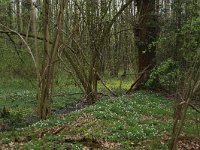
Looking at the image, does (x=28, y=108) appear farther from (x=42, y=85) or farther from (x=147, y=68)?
(x=147, y=68)

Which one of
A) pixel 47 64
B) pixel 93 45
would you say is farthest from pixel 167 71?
pixel 47 64

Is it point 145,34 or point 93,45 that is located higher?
point 145,34

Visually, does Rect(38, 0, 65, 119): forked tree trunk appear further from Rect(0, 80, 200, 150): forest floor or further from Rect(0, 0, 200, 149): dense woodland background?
Rect(0, 80, 200, 150): forest floor

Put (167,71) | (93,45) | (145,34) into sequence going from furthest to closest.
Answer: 1. (145,34)
2. (93,45)
3. (167,71)

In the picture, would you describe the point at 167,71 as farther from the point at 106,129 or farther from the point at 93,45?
the point at 106,129

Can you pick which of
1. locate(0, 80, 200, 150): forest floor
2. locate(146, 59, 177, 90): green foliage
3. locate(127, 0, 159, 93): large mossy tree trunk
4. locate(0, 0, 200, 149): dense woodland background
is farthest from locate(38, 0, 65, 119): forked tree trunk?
locate(127, 0, 159, 93): large mossy tree trunk

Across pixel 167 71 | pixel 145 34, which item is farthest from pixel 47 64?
pixel 145 34

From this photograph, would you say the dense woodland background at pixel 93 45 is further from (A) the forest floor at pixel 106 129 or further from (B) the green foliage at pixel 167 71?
(A) the forest floor at pixel 106 129

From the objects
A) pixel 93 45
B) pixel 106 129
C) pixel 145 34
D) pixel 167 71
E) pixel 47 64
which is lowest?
pixel 106 129

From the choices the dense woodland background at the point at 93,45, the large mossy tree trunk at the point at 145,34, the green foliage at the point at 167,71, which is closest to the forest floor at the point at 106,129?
the green foliage at the point at 167,71

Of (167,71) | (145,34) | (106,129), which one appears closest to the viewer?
(106,129)

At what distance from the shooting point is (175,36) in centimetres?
2395

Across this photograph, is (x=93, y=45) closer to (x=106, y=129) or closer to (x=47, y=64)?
(x=47, y=64)

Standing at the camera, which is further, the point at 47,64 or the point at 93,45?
the point at 93,45
